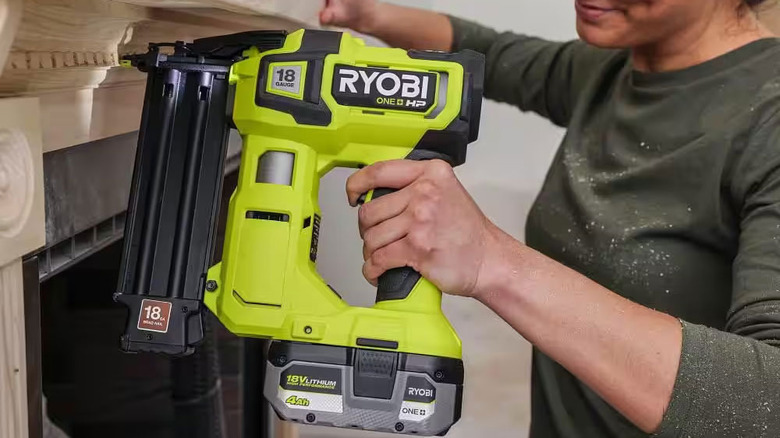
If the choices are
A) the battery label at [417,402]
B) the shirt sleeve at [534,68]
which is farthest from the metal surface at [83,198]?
the shirt sleeve at [534,68]

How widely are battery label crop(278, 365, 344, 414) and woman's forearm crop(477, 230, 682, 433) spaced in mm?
141

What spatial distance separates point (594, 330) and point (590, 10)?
441 millimetres

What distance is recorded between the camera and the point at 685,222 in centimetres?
83

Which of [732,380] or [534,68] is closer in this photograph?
[732,380]

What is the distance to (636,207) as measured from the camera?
88 centimetres

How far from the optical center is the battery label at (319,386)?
60 cm

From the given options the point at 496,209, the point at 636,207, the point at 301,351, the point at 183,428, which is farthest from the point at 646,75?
the point at 183,428

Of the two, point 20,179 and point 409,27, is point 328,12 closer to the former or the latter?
point 409,27

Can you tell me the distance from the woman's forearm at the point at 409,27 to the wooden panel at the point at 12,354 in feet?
2.47

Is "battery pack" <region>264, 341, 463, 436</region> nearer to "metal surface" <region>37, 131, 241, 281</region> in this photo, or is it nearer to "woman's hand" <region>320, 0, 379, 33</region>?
"metal surface" <region>37, 131, 241, 281</region>

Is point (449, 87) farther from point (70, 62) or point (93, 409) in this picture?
point (93, 409)

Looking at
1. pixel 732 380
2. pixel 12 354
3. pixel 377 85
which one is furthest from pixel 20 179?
pixel 732 380

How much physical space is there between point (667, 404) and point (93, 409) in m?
0.88

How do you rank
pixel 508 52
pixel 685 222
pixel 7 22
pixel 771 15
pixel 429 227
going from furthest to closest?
pixel 508 52 < pixel 771 15 < pixel 685 222 < pixel 429 227 < pixel 7 22
